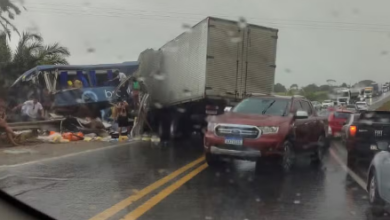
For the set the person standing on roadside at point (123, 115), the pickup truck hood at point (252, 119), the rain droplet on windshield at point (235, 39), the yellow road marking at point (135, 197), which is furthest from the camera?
the person standing on roadside at point (123, 115)

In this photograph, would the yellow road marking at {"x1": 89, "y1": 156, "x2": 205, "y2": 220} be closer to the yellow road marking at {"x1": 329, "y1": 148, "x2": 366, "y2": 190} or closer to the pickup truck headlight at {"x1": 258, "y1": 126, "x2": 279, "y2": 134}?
the pickup truck headlight at {"x1": 258, "y1": 126, "x2": 279, "y2": 134}

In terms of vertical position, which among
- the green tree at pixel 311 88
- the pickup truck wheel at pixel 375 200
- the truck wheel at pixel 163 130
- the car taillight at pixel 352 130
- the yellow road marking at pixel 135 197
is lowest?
the truck wheel at pixel 163 130

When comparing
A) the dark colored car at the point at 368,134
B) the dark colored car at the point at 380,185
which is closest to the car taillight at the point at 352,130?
the dark colored car at the point at 368,134

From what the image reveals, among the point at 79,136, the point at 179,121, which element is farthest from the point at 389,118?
the point at 79,136

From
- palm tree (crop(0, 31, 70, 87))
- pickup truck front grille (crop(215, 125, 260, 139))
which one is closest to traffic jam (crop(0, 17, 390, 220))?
pickup truck front grille (crop(215, 125, 260, 139))

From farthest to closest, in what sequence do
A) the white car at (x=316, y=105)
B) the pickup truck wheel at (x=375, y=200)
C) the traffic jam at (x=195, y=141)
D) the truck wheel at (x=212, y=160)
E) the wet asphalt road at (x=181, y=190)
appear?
the white car at (x=316, y=105) → the truck wheel at (x=212, y=160) → the traffic jam at (x=195, y=141) → the pickup truck wheel at (x=375, y=200) → the wet asphalt road at (x=181, y=190)

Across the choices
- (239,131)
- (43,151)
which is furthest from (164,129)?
(239,131)

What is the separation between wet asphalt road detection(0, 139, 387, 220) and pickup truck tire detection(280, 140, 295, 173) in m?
0.18

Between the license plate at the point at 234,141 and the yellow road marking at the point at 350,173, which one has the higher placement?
the license plate at the point at 234,141

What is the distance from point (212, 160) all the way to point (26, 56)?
47.3ft

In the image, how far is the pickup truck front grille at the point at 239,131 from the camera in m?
9.07

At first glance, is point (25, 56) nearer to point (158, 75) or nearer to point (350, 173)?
point (158, 75)

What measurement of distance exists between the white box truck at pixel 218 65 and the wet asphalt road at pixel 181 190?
329cm

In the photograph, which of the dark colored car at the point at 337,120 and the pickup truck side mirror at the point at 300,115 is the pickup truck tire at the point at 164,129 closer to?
the dark colored car at the point at 337,120
